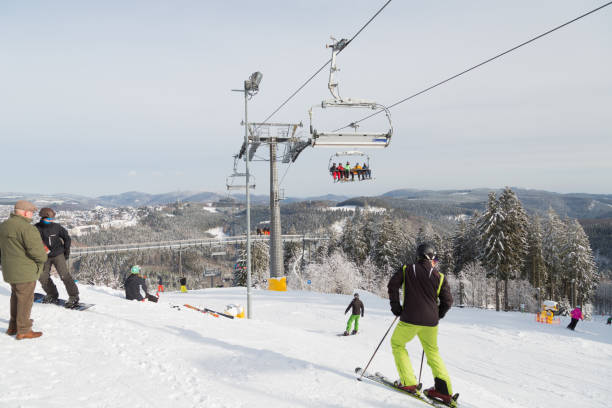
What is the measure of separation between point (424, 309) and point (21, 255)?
602cm

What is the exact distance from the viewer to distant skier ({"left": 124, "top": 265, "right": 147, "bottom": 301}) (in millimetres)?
12273

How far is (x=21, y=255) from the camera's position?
5227mm

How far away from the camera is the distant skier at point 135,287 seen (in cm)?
1227

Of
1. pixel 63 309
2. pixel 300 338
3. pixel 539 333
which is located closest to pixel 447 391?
pixel 300 338

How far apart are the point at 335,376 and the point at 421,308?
192 centimetres

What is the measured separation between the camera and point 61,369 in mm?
4695

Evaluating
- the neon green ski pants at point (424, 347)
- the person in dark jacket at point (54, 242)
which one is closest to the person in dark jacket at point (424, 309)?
the neon green ski pants at point (424, 347)

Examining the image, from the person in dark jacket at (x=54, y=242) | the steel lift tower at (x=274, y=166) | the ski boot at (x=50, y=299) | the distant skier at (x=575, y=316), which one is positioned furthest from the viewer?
the steel lift tower at (x=274, y=166)

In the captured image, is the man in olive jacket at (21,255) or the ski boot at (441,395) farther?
the man in olive jacket at (21,255)

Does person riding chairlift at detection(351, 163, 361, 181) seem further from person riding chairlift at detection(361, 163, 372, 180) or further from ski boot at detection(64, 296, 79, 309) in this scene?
ski boot at detection(64, 296, 79, 309)

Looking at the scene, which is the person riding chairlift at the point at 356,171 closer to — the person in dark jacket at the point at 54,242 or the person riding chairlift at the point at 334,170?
the person riding chairlift at the point at 334,170

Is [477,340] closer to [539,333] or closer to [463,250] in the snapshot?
[539,333]

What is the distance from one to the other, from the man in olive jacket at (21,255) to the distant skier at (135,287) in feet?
23.1

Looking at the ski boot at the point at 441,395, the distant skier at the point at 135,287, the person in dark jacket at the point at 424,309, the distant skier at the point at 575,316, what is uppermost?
the person in dark jacket at the point at 424,309
